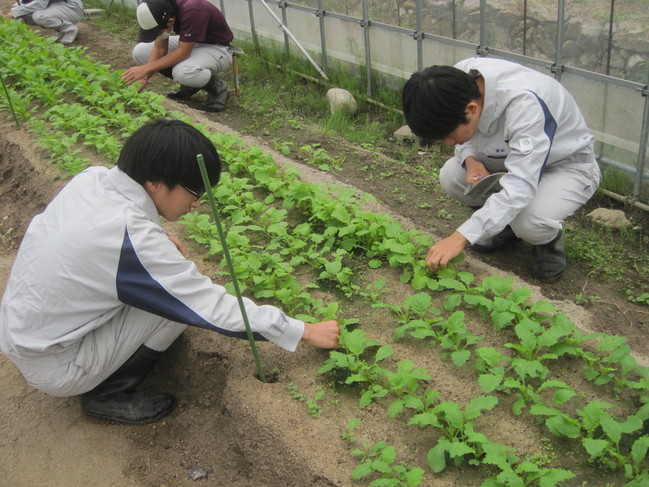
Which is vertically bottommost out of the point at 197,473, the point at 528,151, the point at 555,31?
the point at 197,473

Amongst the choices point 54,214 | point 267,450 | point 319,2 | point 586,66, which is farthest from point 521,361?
point 319,2

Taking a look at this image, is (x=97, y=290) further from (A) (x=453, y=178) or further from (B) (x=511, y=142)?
(A) (x=453, y=178)

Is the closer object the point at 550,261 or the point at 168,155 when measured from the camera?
the point at 168,155

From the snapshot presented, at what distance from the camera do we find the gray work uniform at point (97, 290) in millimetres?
2377

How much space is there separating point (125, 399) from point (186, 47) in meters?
4.03

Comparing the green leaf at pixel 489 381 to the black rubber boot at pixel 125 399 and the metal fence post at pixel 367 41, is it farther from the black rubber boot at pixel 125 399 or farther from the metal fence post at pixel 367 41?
the metal fence post at pixel 367 41

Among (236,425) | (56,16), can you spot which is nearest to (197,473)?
(236,425)

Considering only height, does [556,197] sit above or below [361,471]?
above

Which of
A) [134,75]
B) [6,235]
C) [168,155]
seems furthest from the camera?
[134,75]

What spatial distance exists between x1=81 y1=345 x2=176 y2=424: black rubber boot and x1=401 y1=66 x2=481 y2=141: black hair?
1526mm

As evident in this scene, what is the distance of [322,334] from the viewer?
2762mm

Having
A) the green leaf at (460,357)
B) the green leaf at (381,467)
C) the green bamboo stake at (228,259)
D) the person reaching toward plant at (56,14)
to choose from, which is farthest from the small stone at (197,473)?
the person reaching toward plant at (56,14)

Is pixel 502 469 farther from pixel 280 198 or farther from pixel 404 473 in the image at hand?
pixel 280 198

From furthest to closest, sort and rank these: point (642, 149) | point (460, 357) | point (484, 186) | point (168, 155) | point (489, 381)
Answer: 1. point (642, 149)
2. point (484, 186)
3. point (460, 357)
4. point (489, 381)
5. point (168, 155)
